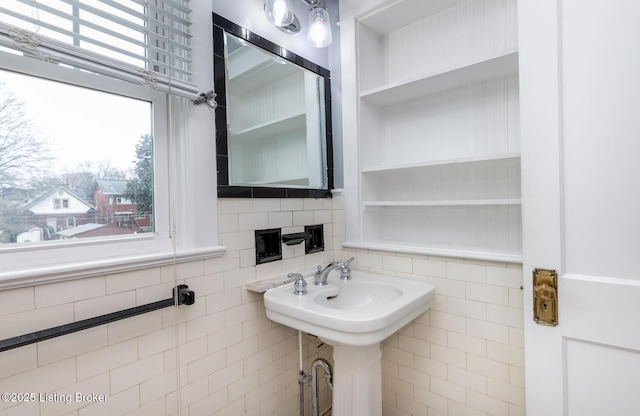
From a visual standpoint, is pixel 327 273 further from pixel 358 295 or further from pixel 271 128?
pixel 271 128

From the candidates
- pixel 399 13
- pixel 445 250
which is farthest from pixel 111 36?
pixel 445 250

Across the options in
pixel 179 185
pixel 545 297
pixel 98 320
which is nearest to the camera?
pixel 98 320

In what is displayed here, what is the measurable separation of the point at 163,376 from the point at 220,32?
4.41 ft

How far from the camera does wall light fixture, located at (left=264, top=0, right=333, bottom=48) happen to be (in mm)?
1251

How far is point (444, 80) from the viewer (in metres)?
1.40

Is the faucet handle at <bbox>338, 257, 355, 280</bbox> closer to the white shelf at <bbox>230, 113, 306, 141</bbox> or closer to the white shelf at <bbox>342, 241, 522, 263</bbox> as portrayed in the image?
the white shelf at <bbox>342, 241, 522, 263</bbox>

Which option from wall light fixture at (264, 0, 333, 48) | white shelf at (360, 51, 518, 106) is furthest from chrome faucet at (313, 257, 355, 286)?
wall light fixture at (264, 0, 333, 48)

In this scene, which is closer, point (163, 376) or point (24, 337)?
point (24, 337)

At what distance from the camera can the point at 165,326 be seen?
3.46 feet

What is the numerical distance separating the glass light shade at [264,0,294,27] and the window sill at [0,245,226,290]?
39.1 inches

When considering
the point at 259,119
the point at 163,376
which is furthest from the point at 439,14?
the point at 163,376

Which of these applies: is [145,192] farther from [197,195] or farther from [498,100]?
[498,100]

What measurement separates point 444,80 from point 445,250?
80 centimetres

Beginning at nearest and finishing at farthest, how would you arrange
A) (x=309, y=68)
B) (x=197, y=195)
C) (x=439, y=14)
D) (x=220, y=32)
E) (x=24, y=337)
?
(x=24, y=337) < (x=197, y=195) < (x=220, y=32) < (x=439, y=14) < (x=309, y=68)
